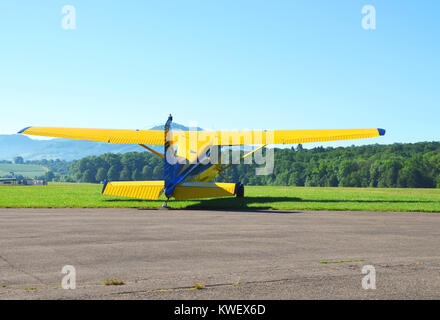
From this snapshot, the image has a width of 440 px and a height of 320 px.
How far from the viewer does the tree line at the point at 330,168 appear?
83562 millimetres

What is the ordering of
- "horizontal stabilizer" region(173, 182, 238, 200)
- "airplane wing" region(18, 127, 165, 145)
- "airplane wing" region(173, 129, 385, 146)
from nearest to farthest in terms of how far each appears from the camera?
"horizontal stabilizer" region(173, 182, 238, 200) < "airplane wing" region(18, 127, 165, 145) < "airplane wing" region(173, 129, 385, 146)

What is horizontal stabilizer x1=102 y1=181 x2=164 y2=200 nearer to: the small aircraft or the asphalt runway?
the small aircraft

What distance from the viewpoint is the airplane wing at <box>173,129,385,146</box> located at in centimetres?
2309

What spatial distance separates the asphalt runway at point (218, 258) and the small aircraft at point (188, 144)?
16.8 ft

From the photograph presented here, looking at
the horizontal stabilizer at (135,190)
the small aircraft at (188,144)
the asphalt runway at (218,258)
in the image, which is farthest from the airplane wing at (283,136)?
the asphalt runway at (218,258)

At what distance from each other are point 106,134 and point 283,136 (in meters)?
9.27

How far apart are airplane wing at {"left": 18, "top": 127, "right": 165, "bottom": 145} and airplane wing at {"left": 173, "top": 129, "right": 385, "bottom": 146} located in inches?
47.6

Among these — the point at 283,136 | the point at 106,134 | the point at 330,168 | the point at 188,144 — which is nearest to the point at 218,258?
the point at 283,136

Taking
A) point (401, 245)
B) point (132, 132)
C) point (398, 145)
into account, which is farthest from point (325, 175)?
point (401, 245)

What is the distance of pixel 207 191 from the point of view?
1927cm

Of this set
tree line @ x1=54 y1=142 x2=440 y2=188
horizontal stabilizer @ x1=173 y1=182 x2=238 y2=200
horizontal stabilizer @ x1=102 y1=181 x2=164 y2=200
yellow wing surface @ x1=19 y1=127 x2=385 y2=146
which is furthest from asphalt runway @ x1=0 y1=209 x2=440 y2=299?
tree line @ x1=54 y1=142 x2=440 y2=188

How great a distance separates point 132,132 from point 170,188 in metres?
6.20

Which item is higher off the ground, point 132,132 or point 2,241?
point 132,132

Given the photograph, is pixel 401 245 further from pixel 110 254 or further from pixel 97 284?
pixel 97 284
